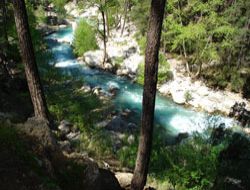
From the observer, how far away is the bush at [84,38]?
33438mm

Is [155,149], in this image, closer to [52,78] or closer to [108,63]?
[52,78]

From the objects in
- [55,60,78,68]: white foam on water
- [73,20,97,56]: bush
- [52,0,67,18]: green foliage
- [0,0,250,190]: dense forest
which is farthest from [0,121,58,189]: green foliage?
[52,0,67,18]: green foliage

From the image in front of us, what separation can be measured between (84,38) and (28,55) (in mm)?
25469

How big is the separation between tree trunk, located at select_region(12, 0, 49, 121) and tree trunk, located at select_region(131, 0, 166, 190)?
3078 mm

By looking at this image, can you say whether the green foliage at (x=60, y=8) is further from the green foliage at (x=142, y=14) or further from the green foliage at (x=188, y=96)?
the green foliage at (x=188, y=96)

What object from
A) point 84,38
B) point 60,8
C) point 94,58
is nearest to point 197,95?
point 94,58

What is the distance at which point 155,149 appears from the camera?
12.5 metres

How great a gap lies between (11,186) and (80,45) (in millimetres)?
28326

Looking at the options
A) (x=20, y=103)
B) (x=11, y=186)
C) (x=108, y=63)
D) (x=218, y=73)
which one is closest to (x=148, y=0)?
(x=108, y=63)

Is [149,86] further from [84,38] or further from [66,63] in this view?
[84,38]

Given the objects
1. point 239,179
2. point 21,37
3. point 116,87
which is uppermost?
point 21,37

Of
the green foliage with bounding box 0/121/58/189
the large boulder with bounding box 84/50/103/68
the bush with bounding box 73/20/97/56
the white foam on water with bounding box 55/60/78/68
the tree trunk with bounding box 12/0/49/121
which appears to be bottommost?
the white foam on water with bounding box 55/60/78/68

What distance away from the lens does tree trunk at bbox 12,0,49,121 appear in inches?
325

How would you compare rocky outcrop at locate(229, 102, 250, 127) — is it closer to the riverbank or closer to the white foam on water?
the riverbank
